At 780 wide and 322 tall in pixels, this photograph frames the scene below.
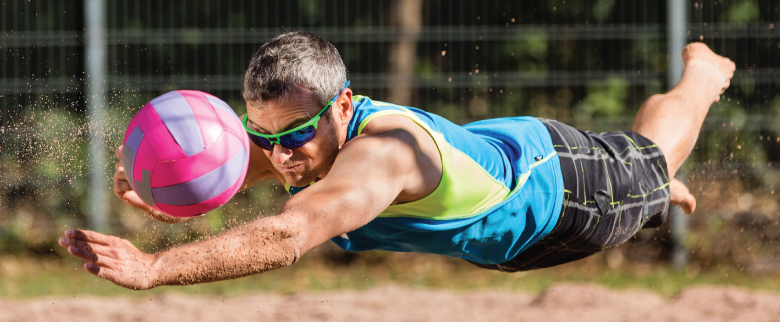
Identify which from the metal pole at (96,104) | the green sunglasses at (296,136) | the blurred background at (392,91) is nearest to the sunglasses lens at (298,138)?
the green sunglasses at (296,136)

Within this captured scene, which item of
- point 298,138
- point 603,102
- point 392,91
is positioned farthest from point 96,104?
point 603,102

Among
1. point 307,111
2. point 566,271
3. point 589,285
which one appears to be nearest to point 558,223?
point 307,111

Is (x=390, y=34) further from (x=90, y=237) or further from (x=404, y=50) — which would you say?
(x=90, y=237)

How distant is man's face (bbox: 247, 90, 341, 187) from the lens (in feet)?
8.30

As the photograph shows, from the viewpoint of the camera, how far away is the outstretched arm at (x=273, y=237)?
6.09 ft

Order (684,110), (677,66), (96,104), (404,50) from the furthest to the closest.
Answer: (404,50) → (677,66) → (96,104) → (684,110)

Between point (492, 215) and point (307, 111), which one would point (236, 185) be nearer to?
point (307, 111)

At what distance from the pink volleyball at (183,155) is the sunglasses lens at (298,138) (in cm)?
25

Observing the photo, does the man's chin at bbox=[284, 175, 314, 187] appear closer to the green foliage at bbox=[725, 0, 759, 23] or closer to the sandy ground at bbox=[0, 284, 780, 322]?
the sandy ground at bbox=[0, 284, 780, 322]

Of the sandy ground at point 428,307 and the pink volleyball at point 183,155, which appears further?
the sandy ground at point 428,307

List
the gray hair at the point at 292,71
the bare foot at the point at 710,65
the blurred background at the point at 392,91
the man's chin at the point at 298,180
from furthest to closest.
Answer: the blurred background at the point at 392,91 < the bare foot at the point at 710,65 < the man's chin at the point at 298,180 < the gray hair at the point at 292,71

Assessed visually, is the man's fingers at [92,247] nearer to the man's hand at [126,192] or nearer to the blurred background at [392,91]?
the man's hand at [126,192]

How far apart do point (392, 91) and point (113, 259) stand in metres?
4.52

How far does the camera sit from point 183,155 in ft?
8.51
